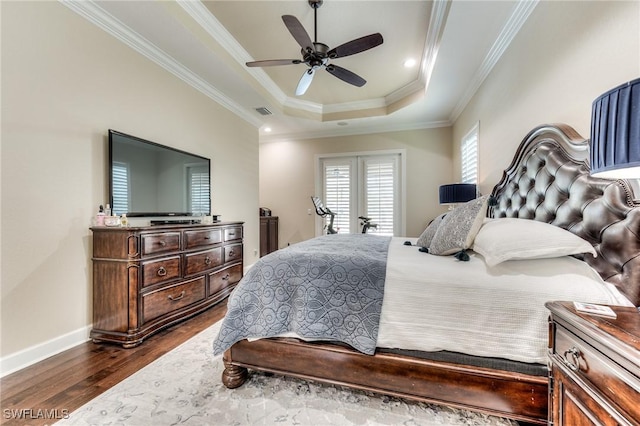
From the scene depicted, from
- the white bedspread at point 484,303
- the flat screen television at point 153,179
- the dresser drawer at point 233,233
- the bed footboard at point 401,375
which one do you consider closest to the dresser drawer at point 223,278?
the dresser drawer at point 233,233

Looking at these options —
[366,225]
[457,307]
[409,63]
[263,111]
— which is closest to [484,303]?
[457,307]

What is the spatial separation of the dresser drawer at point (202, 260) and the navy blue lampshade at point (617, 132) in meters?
2.84

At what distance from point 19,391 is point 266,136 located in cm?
494

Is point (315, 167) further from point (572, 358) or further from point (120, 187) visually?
point (572, 358)

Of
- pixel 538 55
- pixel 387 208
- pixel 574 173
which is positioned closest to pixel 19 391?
pixel 574 173

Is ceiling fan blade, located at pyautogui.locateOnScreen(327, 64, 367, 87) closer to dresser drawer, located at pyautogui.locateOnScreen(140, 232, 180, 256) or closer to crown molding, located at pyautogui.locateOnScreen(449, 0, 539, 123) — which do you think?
crown molding, located at pyautogui.locateOnScreen(449, 0, 539, 123)

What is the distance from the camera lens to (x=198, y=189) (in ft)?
10.9

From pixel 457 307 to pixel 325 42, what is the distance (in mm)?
3081

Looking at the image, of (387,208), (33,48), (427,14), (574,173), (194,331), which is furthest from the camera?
(387,208)

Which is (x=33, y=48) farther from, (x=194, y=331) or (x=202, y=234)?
(x=194, y=331)

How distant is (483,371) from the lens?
→ 1.21 m

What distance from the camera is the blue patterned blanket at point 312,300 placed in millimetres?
1364

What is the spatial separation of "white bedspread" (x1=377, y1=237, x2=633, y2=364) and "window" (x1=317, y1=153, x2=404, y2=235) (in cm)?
384

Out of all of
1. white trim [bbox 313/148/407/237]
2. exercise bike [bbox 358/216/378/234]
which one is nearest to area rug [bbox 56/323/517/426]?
exercise bike [bbox 358/216/378/234]
